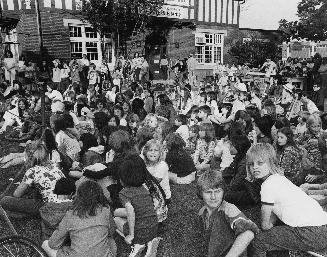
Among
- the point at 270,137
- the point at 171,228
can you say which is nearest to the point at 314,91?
the point at 270,137

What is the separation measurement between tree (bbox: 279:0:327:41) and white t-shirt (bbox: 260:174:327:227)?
23.7 meters

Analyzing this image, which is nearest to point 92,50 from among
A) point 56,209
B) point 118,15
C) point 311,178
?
point 118,15

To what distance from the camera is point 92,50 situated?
18.7m

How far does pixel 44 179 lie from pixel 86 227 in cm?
129

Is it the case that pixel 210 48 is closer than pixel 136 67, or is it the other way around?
pixel 136 67

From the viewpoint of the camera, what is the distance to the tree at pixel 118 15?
15.8 m

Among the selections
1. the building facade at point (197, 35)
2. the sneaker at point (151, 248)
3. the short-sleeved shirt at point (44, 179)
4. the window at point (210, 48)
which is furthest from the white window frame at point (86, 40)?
the sneaker at point (151, 248)

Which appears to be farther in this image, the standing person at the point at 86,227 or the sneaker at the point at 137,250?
the sneaker at the point at 137,250

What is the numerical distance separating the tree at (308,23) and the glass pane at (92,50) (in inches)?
555

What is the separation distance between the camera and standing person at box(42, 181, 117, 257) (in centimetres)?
297

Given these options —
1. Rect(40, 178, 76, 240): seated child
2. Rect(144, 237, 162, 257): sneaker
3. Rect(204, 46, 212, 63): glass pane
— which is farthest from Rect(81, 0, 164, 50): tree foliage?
Rect(144, 237, 162, 257): sneaker

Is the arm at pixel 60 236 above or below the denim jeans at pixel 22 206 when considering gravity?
above

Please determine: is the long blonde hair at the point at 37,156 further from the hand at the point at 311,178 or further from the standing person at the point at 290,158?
the hand at the point at 311,178

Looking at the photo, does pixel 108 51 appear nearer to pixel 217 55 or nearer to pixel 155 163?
pixel 217 55
